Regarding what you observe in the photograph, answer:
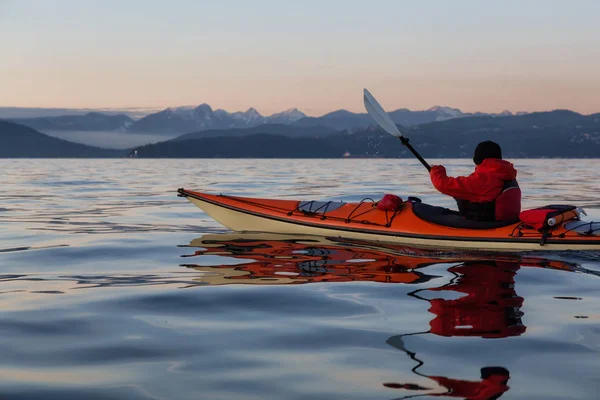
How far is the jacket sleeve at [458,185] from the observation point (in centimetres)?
1001

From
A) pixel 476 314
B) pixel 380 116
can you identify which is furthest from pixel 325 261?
pixel 380 116

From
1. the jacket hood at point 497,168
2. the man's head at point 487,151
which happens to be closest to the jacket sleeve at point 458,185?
the jacket hood at point 497,168

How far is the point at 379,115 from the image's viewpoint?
44.8 ft

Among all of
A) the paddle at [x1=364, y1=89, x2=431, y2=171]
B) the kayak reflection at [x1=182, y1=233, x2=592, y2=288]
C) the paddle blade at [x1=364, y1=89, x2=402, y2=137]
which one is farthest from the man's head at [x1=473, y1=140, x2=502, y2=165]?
the paddle blade at [x1=364, y1=89, x2=402, y2=137]

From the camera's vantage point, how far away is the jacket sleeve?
10.0 metres

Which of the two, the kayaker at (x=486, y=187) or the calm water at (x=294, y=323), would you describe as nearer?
the calm water at (x=294, y=323)

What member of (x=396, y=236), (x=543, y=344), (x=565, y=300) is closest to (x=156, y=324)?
(x=543, y=344)

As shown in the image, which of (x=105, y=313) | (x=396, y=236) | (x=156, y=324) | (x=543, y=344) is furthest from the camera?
(x=396, y=236)

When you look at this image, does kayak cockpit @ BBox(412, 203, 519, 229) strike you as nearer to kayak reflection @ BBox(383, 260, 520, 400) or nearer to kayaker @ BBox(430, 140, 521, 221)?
kayaker @ BBox(430, 140, 521, 221)

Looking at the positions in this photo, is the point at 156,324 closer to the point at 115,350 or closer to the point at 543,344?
the point at 115,350

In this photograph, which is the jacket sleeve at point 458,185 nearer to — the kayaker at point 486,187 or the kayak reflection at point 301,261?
the kayaker at point 486,187

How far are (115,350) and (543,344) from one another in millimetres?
3013

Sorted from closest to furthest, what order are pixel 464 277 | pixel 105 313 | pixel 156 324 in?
pixel 156 324 < pixel 105 313 < pixel 464 277

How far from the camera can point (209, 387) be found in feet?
14.4
